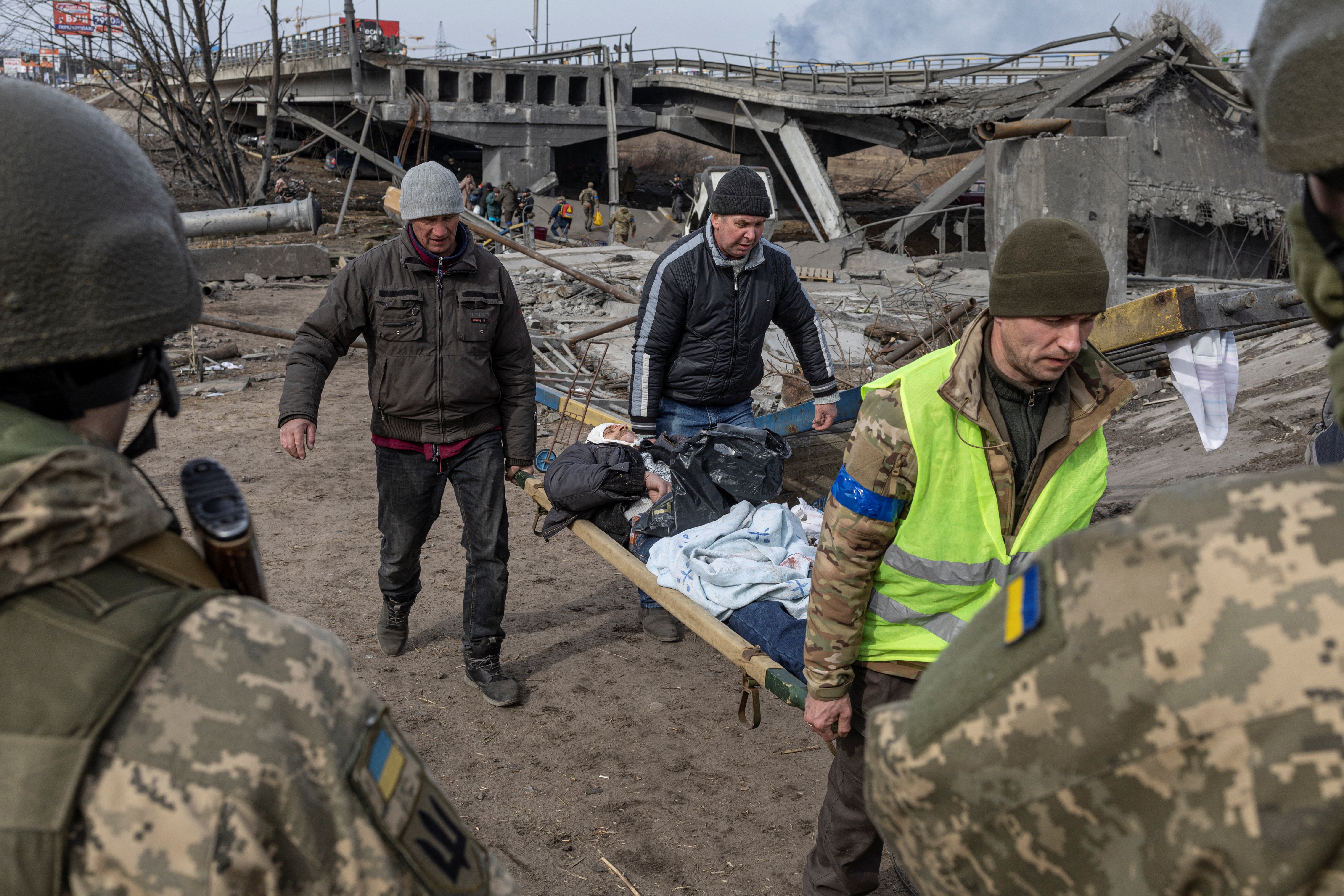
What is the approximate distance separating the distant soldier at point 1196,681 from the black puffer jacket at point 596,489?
3430mm

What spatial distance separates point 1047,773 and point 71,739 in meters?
0.87

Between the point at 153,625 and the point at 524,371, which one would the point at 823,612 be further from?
the point at 524,371

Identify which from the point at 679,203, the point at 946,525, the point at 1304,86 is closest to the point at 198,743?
the point at 1304,86

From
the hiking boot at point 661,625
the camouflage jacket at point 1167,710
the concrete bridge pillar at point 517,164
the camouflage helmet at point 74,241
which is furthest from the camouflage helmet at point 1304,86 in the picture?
the concrete bridge pillar at point 517,164

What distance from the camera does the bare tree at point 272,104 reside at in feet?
68.7

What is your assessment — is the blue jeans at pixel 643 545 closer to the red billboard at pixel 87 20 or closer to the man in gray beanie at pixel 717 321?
the man in gray beanie at pixel 717 321

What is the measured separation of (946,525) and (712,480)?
6.58ft

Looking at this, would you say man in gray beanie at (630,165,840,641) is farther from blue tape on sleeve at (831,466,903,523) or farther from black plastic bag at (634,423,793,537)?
blue tape on sleeve at (831,466,903,523)

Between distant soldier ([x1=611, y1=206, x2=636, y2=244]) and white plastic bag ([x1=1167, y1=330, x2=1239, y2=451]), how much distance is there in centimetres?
2149

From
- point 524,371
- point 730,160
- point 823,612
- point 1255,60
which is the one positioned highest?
point 730,160

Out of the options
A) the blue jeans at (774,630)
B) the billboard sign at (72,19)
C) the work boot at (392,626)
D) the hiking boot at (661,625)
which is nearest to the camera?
the blue jeans at (774,630)

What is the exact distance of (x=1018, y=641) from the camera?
3.04 ft

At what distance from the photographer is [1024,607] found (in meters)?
0.95

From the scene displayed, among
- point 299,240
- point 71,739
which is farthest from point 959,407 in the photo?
point 299,240
